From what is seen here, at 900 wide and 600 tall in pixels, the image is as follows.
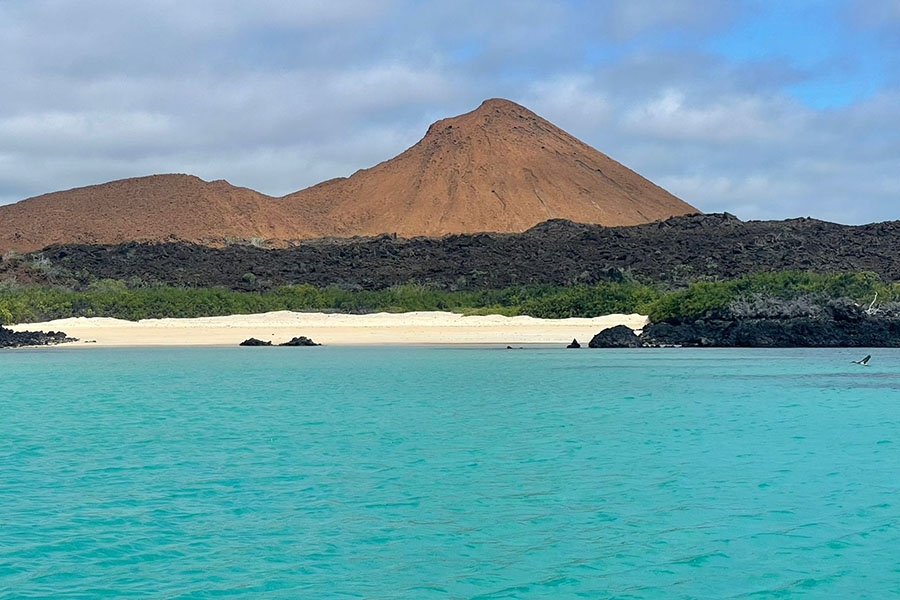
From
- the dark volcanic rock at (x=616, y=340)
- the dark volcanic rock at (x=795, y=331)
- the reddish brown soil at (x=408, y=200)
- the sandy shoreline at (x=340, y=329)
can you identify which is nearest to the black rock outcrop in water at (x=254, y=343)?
the sandy shoreline at (x=340, y=329)

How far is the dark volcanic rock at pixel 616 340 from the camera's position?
3325 cm

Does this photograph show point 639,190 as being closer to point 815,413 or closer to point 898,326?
point 898,326

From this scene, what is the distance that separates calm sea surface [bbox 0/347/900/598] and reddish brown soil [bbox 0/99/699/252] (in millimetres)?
73504

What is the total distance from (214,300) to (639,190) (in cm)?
7498

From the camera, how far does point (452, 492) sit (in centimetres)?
989

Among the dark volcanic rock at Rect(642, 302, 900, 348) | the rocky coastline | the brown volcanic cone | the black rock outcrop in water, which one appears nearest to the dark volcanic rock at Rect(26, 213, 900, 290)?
the rocky coastline

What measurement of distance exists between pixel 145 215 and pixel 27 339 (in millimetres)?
63874

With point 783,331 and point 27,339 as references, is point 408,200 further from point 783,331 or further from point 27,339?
point 783,331

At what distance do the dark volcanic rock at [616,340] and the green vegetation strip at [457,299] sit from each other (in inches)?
138

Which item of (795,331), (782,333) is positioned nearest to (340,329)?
(782,333)

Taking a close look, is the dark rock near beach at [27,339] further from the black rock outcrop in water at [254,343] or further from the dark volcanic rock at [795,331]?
the dark volcanic rock at [795,331]

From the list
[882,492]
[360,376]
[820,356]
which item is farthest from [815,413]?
[820,356]

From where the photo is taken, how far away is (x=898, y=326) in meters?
33.0

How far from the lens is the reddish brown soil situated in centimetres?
9656
